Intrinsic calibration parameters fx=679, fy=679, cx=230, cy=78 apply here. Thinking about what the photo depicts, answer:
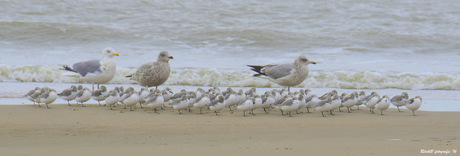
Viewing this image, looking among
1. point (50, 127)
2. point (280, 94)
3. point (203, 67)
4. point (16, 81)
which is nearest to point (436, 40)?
point (203, 67)

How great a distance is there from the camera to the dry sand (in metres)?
7.15

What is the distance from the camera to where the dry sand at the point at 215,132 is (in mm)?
7152

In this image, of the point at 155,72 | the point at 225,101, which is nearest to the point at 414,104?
the point at 225,101

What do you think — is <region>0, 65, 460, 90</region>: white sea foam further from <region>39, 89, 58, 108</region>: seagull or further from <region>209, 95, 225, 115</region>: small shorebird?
<region>209, 95, 225, 115</region>: small shorebird

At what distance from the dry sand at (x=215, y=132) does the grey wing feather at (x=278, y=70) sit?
283 centimetres

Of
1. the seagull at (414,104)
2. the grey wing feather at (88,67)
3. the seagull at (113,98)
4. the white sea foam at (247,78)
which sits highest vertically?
the grey wing feather at (88,67)

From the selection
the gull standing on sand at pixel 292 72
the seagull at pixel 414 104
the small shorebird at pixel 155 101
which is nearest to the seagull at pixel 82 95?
the small shorebird at pixel 155 101

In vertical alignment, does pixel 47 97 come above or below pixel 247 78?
below

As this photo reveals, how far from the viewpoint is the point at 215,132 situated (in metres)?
8.61

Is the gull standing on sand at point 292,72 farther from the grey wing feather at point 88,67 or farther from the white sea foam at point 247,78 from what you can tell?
the grey wing feather at point 88,67

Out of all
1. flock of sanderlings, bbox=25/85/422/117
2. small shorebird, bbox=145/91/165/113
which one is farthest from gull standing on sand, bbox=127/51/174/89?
small shorebird, bbox=145/91/165/113

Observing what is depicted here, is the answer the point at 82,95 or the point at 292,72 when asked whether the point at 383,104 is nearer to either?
the point at 292,72

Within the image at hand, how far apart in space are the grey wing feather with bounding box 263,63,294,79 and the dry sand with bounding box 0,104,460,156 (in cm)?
283

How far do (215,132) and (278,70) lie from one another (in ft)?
18.0
